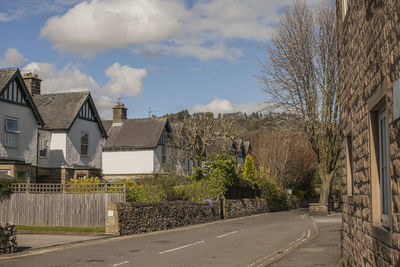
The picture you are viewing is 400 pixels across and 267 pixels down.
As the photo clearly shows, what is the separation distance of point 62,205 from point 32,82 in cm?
1796

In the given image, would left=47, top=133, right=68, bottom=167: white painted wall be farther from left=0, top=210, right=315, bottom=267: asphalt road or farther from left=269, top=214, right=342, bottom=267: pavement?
left=269, top=214, right=342, bottom=267: pavement

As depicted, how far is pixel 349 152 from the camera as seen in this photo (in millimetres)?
10125

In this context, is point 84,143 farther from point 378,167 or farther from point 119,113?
point 378,167

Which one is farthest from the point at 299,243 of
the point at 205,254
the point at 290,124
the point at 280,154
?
the point at 280,154

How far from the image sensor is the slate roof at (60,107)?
1348 inches

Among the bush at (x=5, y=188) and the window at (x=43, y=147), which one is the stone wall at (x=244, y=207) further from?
the bush at (x=5, y=188)

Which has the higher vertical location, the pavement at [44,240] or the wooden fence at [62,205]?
the wooden fence at [62,205]

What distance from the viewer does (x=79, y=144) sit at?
116ft

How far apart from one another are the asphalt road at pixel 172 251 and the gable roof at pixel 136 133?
2731 cm

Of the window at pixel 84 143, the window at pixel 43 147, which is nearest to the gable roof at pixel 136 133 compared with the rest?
the window at pixel 84 143

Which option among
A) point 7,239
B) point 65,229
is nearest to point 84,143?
point 65,229

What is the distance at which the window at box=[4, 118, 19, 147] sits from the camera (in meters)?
28.4

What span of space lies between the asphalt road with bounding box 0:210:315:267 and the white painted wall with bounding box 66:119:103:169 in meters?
15.5

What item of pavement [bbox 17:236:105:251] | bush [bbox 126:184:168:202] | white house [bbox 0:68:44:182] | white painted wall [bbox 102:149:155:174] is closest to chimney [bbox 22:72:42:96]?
white house [bbox 0:68:44:182]
